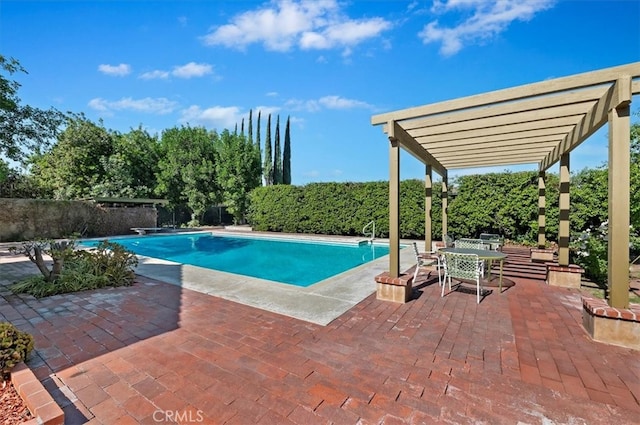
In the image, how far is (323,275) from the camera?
9.25 m

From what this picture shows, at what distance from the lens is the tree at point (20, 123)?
1025 centimetres

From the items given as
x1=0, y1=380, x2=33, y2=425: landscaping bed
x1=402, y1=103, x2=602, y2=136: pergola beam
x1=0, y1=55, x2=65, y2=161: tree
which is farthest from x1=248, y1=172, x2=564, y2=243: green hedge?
x1=0, y1=380, x2=33, y2=425: landscaping bed

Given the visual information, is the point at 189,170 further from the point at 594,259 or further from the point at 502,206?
the point at 594,259

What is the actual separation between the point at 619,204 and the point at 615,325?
4.63 ft

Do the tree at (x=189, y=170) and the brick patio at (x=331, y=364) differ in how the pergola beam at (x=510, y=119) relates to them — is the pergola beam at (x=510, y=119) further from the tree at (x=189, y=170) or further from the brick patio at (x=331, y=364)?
the tree at (x=189, y=170)

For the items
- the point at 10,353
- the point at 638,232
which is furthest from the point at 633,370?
the point at 638,232

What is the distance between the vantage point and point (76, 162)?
65.2 ft

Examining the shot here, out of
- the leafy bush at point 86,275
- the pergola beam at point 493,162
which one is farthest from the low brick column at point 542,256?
the leafy bush at point 86,275

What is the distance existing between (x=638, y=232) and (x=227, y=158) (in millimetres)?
21746

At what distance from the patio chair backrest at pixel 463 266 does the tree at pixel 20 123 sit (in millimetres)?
14313

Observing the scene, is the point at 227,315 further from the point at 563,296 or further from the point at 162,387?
the point at 563,296

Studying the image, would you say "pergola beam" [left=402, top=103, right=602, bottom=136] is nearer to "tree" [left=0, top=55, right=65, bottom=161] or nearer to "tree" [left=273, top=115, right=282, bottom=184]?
"tree" [left=0, top=55, right=65, bottom=161]

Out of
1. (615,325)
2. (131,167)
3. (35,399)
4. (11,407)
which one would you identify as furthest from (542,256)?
(131,167)

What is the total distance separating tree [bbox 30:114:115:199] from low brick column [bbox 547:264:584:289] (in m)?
24.6
